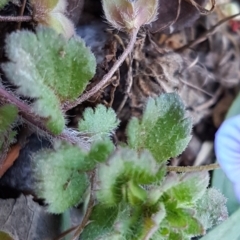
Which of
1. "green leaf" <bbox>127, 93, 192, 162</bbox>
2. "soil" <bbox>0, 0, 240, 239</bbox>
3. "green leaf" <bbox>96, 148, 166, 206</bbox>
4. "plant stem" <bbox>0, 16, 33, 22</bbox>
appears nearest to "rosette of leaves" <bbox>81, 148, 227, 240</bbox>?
"green leaf" <bbox>96, 148, 166, 206</bbox>

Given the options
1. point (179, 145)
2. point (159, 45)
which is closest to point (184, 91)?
point (159, 45)

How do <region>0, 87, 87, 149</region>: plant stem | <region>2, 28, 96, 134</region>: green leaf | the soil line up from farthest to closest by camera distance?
the soil < <region>0, 87, 87, 149</region>: plant stem < <region>2, 28, 96, 134</region>: green leaf

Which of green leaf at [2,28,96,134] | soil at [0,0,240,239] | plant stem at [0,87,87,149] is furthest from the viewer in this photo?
soil at [0,0,240,239]

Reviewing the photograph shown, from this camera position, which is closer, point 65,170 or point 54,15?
point 65,170

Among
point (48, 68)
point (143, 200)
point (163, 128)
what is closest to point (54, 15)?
point (48, 68)

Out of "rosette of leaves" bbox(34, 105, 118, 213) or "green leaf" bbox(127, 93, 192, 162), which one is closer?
"rosette of leaves" bbox(34, 105, 118, 213)

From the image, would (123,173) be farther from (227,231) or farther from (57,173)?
(227,231)

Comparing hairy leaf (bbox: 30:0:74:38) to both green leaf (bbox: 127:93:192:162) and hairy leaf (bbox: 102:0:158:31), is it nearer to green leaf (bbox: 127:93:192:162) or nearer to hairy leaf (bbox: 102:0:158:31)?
hairy leaf (bbox: 102:0:158:31)

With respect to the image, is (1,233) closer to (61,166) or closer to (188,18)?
(61,166)
